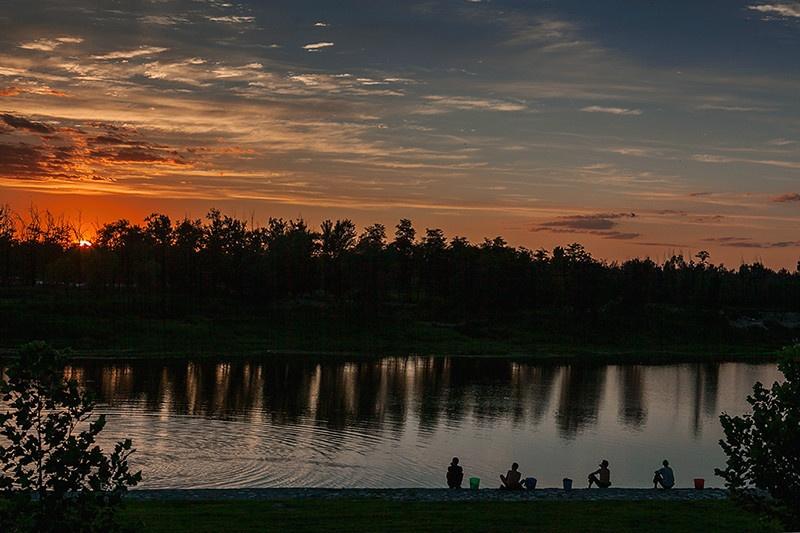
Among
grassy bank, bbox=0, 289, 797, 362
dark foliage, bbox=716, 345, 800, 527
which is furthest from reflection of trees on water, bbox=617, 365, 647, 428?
dark foliage, bbox=716, 345, 800, 527

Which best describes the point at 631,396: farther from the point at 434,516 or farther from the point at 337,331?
the point at 337,331

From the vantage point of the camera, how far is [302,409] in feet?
215

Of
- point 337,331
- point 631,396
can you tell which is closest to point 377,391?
point 631,396

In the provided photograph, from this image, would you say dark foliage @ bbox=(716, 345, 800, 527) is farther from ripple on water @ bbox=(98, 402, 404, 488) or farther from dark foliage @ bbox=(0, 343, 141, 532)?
ripple on water @ bbox=(98, 402, 404, 488)

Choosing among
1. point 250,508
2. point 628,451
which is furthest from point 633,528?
point 628,451

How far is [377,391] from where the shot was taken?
79500 mm

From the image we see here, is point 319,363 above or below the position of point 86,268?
below

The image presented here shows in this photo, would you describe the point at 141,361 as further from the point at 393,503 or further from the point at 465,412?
the point at 393,503

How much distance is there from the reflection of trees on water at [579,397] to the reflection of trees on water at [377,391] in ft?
0.33

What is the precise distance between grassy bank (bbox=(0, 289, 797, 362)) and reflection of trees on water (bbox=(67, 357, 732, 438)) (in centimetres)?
1522

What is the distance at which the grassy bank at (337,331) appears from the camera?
113250 millimetres

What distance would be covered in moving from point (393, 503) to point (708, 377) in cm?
8177

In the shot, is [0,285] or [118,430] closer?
[118,430]

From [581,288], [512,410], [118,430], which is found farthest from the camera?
[581,288]
